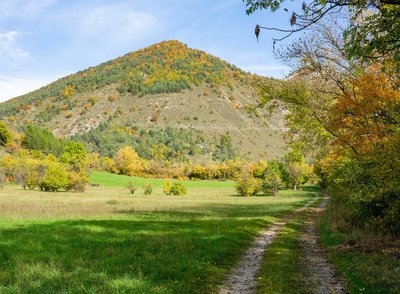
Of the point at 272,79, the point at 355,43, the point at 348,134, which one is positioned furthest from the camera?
the point at 272,79

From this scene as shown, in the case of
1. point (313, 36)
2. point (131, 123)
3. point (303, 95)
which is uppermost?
point (131, 123)

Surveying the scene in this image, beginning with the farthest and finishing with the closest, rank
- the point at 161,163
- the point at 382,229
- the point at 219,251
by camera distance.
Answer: the point at 161,163
the point at 382,229
the point at 219,251

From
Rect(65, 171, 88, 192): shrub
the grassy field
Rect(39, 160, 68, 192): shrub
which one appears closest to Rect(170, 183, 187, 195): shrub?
Rect(65, 171, 88, 192): shrub

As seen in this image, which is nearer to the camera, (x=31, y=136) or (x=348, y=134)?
(x=348, y=134)

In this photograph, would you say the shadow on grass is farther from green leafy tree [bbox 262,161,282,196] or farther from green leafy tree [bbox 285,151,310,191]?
green leafy tree [bbox 285,151,310,191]

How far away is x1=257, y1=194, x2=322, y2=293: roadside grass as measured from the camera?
9.96 metres

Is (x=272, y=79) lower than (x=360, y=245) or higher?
higher

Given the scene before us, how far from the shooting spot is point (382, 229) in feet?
59.2

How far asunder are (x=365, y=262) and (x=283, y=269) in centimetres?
292

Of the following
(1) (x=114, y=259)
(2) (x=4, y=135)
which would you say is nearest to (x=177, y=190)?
(1) (x=114, y=259)

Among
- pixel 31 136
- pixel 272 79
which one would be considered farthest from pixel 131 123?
pixel 272 79

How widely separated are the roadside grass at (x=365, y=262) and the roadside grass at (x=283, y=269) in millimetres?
1294

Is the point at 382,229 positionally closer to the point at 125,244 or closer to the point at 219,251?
the point at 219,251

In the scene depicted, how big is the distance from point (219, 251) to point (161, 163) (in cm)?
14107
